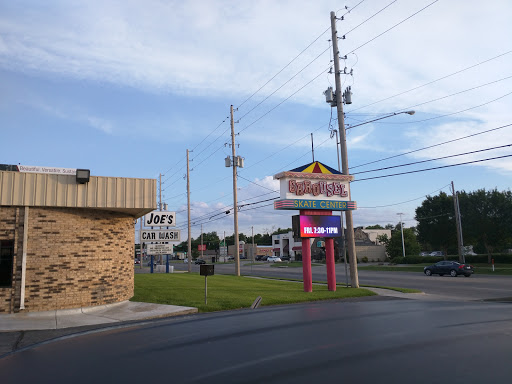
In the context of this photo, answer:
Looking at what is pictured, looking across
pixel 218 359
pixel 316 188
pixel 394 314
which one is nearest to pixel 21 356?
→ pixel 218 359

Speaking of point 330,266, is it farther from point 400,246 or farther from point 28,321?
point 400,246

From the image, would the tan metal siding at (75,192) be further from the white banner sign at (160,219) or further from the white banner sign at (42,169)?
the white banner sign at (160,219)

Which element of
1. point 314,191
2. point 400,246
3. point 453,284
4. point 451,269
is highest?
point 314,191

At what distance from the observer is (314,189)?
64.8 feet

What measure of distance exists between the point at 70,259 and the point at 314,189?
1106cm

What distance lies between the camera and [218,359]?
8.08ft

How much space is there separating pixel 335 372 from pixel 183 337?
158cm

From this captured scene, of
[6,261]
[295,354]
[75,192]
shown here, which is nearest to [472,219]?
[75,192]

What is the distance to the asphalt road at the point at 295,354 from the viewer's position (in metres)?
2.09

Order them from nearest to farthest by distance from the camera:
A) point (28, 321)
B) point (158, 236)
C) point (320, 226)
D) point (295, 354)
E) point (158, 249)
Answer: point (295, 354), point (28, 321), point (320, 226), point (158, 236), point (158, 249)

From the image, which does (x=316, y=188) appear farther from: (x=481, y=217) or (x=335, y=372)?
(x=481, y=217)

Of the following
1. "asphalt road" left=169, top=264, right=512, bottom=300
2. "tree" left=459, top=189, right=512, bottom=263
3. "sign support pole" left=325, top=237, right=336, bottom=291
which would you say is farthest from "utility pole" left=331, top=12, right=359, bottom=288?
"tree" left=459, top=189, right=512, bottom=263

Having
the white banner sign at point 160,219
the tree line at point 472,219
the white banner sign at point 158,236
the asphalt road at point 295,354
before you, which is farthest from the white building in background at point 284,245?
the asphalt road at point 295,354

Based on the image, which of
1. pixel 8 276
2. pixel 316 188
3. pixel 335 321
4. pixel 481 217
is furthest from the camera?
pixel 481 217
